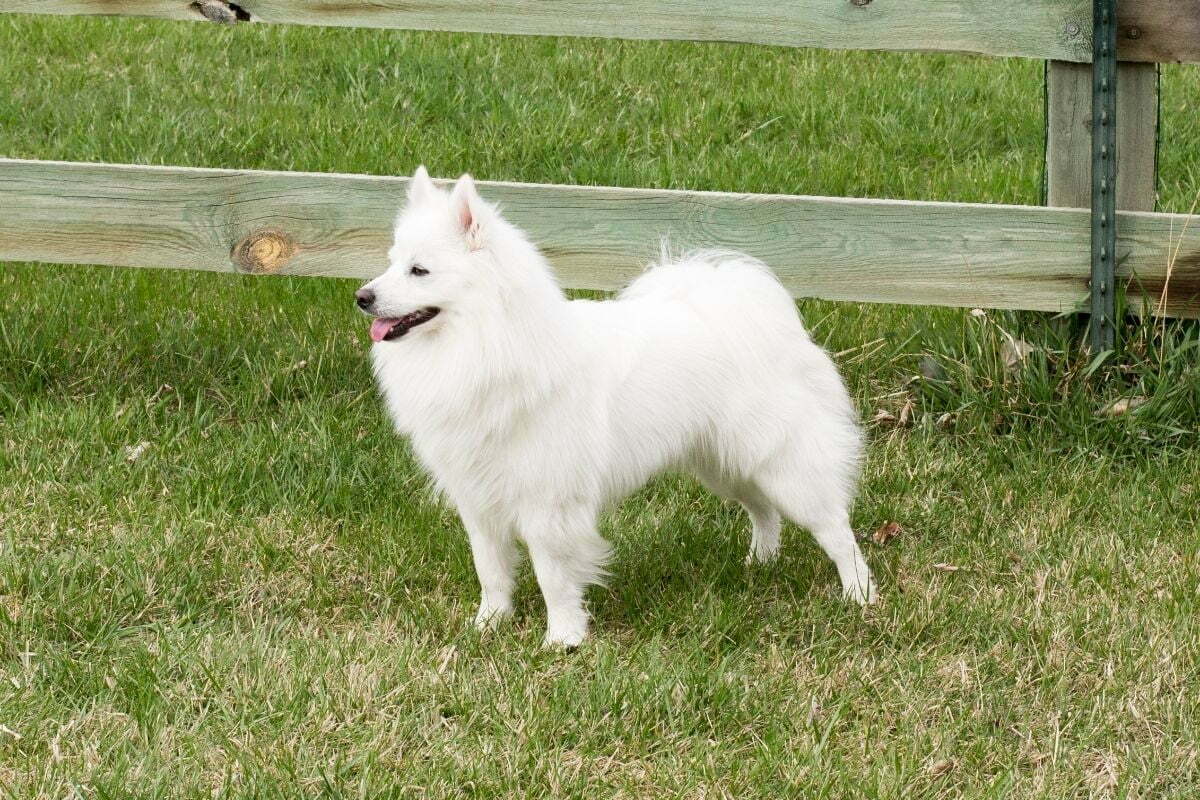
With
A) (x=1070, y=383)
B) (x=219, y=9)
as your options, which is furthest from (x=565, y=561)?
(x=219, y=9)

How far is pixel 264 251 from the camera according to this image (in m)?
4.58

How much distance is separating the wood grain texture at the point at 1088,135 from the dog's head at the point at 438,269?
5.99 feet

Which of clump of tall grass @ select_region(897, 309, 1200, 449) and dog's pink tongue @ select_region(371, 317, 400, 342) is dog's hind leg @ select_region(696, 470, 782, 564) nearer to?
clump of tall grass @ select_region(897, 309, 1200, 449)

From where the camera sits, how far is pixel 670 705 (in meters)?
3.16

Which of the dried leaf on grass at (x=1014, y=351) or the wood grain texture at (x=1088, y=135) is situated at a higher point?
the wood grain texture at (x=1088, y=135)

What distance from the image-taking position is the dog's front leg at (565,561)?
11.2 ft

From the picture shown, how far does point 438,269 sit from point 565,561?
0.78 metres

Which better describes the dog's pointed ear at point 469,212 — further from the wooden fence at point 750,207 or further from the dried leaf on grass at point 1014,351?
the dried leaf on grass at point 1014,351

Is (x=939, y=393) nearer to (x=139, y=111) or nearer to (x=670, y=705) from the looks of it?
(x=670, y=705)

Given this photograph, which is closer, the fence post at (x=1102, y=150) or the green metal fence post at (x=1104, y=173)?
the green metal fence post at (x=1104, y=173)

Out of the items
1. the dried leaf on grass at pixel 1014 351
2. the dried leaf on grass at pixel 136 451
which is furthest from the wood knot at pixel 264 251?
the dried leaf on grass at pixel 1014 351

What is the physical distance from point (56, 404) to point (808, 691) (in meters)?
2.73

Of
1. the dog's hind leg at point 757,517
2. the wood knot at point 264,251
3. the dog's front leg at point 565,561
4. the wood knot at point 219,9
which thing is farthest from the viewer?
the wood knot at point 264,251

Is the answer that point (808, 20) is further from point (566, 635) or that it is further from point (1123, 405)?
point (566, 635)
